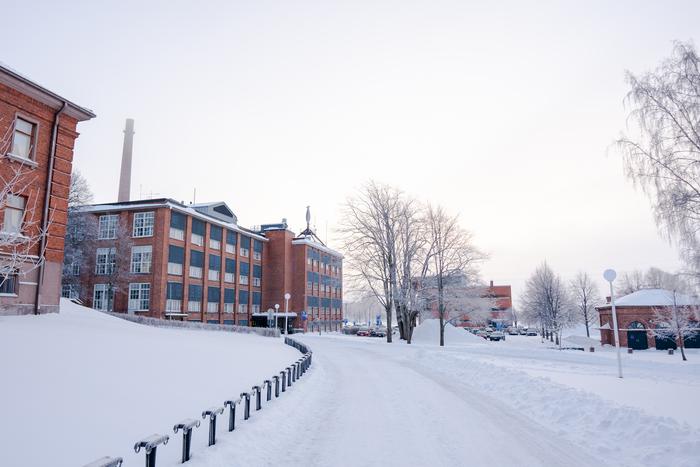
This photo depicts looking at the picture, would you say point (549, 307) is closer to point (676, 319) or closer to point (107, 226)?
point (676, 319)

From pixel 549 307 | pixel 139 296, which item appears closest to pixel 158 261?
pixel 139 296

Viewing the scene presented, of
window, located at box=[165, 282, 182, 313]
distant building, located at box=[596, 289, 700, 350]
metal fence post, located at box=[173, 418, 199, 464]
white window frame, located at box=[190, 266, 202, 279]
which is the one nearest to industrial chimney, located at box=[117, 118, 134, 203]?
white window frame, located at box=[190, 266, 202, 279]

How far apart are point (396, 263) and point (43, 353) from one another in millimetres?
31385

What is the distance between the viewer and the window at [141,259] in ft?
149

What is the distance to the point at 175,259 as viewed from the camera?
46.8m

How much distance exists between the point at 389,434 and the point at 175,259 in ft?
143

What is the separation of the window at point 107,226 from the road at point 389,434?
4172 centimetres

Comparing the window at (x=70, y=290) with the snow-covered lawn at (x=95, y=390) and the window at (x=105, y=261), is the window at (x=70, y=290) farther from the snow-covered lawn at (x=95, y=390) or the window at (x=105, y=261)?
the snow-covered lawn at (x=95, y=390)

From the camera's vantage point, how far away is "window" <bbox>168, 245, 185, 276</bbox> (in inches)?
1813

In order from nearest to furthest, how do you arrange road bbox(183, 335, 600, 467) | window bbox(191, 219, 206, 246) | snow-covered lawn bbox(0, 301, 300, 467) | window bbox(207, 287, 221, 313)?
snow-covered lawn bbox(0, 301, 300, 467) → road bbox(183, 335, 600, 467) → window bbox(191, 219, 206, 246) → window bbox(207, 287, 221, 313)

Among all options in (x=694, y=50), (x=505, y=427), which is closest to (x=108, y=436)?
(x=505, y=427)

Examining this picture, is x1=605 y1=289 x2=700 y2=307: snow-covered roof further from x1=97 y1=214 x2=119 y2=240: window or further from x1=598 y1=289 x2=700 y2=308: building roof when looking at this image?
x1=97 y1=214 x2=119 y2=240: window

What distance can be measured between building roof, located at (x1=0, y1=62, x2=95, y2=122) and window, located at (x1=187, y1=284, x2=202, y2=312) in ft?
96.6

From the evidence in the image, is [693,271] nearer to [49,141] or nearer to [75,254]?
[49,141]
